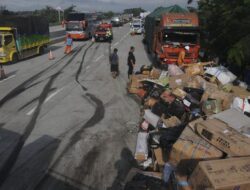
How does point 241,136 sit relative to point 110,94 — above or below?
above

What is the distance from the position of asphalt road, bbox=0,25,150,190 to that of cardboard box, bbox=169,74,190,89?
1753mm

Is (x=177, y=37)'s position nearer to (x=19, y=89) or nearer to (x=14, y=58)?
(x=19, y=89)

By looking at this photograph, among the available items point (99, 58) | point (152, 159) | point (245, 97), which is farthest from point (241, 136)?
point (99, 58)

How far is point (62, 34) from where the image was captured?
51.0 meters

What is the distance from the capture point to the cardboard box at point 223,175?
21.1ft

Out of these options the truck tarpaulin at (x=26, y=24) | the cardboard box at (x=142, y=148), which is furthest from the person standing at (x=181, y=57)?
the truck tarpaulin at (x=26, y=24)

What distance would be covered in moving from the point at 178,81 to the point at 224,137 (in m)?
6.62

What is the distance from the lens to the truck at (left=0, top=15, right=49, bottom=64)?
24.9m

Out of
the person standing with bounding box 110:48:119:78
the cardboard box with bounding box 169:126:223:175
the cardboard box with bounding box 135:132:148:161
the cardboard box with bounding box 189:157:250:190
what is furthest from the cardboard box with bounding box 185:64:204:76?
the cardboard box with bounding box 189:157:250:190

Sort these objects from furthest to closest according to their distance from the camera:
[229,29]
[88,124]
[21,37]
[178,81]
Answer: [21,37] < [229,29] < [178,81] < [88,124]

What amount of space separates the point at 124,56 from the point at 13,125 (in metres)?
18.6

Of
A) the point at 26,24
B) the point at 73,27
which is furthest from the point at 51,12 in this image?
the point at 26,24

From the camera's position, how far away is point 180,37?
2234 cm

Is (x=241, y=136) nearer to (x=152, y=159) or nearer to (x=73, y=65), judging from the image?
(x=152, y=159)
